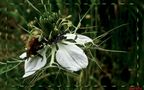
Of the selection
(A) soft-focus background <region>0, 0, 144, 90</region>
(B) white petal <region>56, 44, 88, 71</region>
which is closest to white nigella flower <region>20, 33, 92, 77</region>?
(B) white petal <region>56, 44, 88, 71</region>

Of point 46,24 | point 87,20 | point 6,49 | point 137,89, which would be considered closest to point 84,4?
point 87,20

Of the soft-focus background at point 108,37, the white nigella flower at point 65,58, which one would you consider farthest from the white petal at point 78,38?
the soft-focus background at point 108,37

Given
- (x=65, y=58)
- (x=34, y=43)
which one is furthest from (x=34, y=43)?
(x=65, y=58)

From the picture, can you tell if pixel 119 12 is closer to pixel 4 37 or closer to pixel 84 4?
pixel 84 4

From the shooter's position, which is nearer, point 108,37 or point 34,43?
point 34,43

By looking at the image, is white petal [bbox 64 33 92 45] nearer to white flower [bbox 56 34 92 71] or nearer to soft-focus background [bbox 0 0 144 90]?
white flower [bbox 56 34 92 71]

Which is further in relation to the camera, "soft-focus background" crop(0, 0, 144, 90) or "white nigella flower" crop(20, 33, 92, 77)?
"soft-focus background" crop(0, 0, 144, 90)

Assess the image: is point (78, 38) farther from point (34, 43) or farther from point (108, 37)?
point (108, 37)
